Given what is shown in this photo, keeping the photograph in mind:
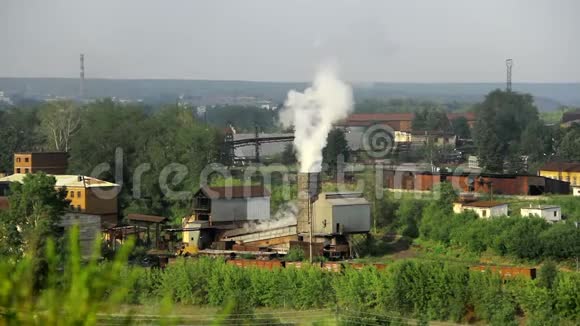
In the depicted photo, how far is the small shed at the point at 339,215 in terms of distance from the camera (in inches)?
935

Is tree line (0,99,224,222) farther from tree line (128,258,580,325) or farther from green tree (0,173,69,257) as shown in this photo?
tree line (128,258,580,325)

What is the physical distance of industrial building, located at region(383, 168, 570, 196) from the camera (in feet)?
98.8

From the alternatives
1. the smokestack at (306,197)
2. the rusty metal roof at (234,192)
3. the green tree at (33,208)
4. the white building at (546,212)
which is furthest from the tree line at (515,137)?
the green tree at (33,208)

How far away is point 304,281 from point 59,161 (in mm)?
16332

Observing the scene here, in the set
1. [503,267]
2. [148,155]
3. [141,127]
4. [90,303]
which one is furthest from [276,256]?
[90,303]

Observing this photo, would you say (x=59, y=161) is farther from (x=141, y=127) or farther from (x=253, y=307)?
(x=253, y=307)

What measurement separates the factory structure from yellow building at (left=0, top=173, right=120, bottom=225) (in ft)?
6.37

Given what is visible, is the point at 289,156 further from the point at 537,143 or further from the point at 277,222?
the point at 277,222

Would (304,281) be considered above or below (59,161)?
below

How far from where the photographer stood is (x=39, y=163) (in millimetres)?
33531

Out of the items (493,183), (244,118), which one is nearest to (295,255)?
(493,183)

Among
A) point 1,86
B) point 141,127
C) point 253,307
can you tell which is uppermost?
point 1,86

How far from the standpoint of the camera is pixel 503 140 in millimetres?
47188

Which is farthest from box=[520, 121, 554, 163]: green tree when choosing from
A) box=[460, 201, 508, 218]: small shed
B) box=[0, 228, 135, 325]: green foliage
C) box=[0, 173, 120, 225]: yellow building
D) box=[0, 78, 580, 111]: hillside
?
box=[0, 78, 580, 111]: hillside
